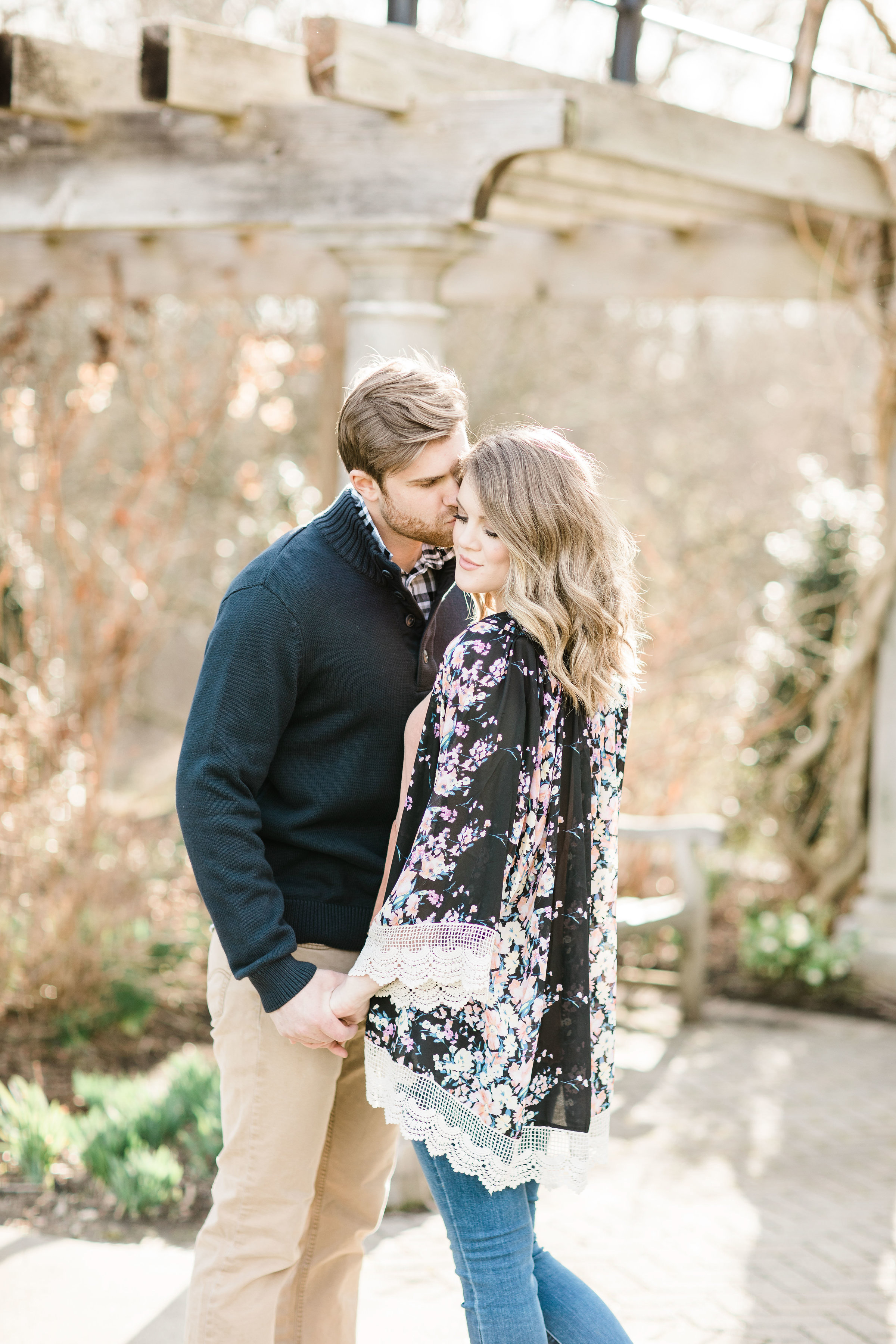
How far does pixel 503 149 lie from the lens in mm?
2959

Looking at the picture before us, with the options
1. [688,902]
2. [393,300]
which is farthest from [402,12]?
[688,902]

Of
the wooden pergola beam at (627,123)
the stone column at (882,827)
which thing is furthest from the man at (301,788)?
the stone column at (882,827)

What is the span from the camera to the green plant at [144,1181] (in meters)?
3.19

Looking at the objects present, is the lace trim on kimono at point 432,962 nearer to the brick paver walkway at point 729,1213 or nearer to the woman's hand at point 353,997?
the woman's hand at point 353,997

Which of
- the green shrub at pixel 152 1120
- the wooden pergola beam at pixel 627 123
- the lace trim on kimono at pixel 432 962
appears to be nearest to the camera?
the lace trim on kimono at pixel 432 962

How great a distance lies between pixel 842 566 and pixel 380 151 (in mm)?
3519

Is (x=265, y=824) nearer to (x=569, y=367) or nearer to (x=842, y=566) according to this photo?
(x=842, y=566)

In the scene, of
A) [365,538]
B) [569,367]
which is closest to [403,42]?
[365,538]

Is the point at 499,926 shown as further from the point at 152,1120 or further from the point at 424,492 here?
the point at 152,1120

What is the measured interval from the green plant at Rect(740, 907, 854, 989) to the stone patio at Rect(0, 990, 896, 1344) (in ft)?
2.05

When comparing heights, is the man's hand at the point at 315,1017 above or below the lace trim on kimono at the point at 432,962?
below

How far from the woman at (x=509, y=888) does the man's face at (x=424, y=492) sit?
12 centimetres

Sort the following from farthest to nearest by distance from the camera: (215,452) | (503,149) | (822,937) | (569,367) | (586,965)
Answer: (569,367) < (215,452) < (822,937) < (503,149) < (586,965)

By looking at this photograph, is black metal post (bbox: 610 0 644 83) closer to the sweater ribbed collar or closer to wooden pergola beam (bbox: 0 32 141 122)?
wooden pergola beam (bbox: 0 32 141 122)
